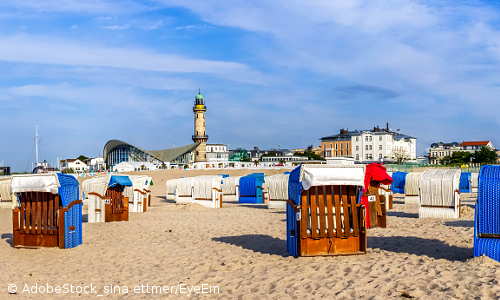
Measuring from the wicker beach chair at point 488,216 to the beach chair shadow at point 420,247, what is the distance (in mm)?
678

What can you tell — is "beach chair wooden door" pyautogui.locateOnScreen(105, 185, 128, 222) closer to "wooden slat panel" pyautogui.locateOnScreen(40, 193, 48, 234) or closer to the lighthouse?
"wooden slat panel" pyautogui.locateOnScreen(40, 193, 48, 234)

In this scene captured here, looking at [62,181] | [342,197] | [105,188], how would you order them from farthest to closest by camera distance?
[105,188] < [62,181] < [342,197]

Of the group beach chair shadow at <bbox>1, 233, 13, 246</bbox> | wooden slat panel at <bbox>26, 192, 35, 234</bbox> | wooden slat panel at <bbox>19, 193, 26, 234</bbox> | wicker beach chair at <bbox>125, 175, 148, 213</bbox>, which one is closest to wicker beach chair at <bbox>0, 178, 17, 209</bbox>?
wicker beach chair at <bbox>125, 175, 148, 213</bbox>

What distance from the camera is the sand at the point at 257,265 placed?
21.9 ft

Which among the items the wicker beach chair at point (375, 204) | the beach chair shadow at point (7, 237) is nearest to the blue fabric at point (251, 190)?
the wicker beach chair at point (375, 204)

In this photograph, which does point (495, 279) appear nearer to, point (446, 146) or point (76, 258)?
point (76, 258)

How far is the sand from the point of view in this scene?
668 cm

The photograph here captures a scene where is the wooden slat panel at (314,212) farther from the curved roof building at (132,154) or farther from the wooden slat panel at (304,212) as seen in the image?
the curved roof building at (132,154)

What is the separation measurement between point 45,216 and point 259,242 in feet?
18.1

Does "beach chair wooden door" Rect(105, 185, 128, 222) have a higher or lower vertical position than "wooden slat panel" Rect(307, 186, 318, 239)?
lower

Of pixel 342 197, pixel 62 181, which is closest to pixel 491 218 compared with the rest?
pixel 342 197

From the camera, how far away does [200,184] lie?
24359 millimetres

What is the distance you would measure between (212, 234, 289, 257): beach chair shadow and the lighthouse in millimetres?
90327

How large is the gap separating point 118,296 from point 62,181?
4.79 m
